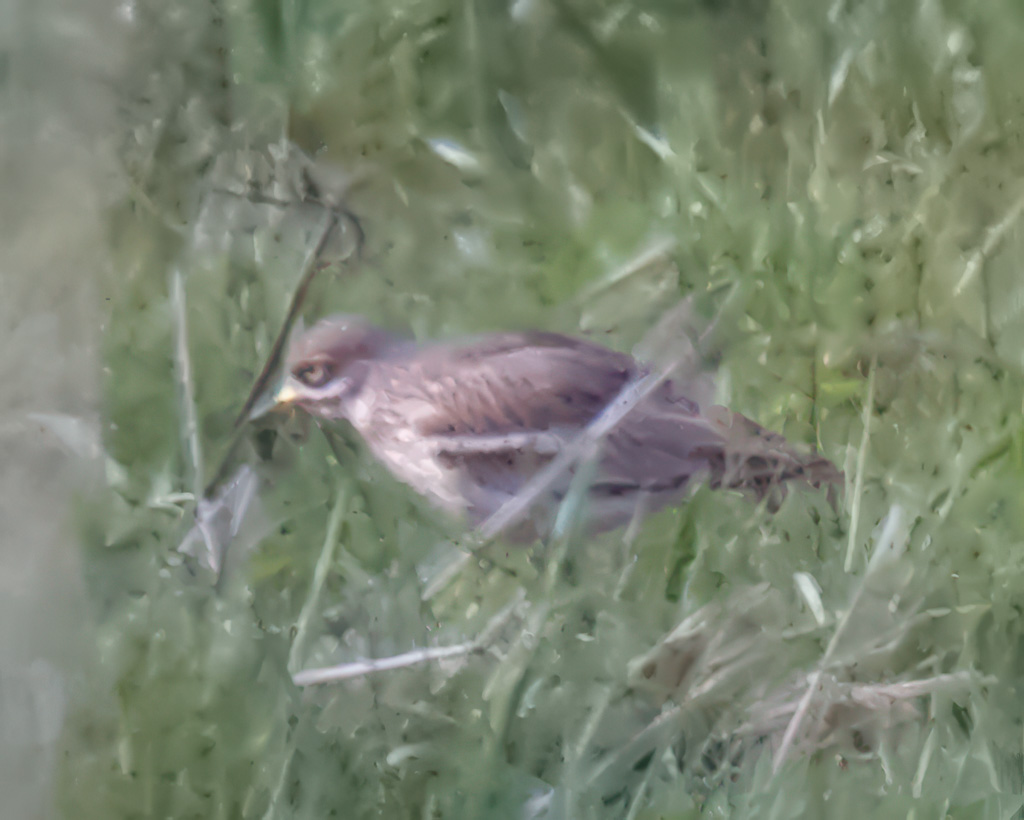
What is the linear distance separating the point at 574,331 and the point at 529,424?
0.06m

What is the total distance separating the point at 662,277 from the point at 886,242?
0.13 m

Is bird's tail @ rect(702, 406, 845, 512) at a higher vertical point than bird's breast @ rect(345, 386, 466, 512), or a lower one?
higher

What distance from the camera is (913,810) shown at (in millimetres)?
Answer: 427

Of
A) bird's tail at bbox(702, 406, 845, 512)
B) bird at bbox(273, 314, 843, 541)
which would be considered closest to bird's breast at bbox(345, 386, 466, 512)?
bird at bbox(273, 314, 843, 541)

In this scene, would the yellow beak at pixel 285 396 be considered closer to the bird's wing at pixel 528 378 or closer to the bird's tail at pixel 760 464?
the bird's wing at pixel 528 378

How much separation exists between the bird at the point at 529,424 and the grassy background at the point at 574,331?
15 millimetres

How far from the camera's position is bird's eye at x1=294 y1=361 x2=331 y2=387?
0.39 metres

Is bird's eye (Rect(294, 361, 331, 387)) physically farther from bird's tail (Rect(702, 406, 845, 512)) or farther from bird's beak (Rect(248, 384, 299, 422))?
bird's tail (Rect(702, 406, 845, 512))

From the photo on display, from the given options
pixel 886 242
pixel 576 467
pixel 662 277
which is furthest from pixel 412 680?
pixel 886 242

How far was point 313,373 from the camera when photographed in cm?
40

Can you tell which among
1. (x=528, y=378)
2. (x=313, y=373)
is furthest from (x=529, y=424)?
(x=313, y=373)

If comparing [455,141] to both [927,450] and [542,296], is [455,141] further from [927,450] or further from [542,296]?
[927,450]

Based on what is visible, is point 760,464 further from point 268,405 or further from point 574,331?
point 268,405

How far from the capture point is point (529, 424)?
47 centimetres
